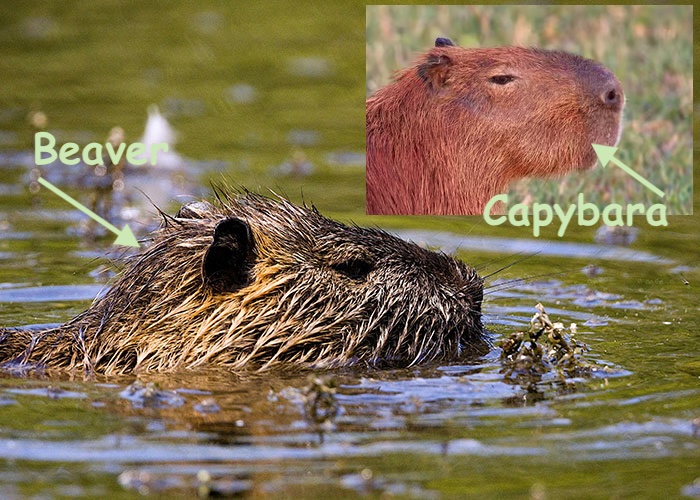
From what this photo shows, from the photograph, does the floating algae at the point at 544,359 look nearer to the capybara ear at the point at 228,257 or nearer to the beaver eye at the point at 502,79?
the capybara ear at the point at 228,257

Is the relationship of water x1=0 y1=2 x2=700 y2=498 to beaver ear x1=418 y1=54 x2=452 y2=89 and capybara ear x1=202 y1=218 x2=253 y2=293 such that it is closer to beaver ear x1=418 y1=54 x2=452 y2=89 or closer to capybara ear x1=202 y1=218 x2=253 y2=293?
capybara ear x1=202 y1=218 x2=253 y2=293

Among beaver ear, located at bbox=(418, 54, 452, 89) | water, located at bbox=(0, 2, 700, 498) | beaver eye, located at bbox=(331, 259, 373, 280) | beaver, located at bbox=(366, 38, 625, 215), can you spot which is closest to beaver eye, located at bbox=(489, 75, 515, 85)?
beaver, located at bbox=(366, 38, 625, 215)

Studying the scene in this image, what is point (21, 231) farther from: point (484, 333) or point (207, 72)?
point (207, 72)

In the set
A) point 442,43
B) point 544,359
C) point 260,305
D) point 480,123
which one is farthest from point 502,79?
point 260,305

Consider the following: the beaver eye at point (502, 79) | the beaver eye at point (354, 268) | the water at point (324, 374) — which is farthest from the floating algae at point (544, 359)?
the beaver eye at point (502, 79)

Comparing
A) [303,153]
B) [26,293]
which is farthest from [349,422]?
[303,153]

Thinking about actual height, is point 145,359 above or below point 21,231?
below

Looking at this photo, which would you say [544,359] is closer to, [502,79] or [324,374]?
[324,374]
